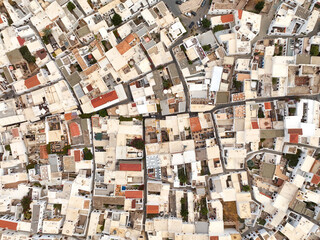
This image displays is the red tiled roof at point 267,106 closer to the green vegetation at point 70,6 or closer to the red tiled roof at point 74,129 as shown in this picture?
the red tiled roof at point 74,129

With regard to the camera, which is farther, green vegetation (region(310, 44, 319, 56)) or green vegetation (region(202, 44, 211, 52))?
green vegetation (region(202, 44, 211, 52))

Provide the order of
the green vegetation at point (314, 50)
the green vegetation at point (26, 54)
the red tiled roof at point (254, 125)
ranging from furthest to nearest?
the green vegetation at point (26, 54)
the red tiled roof at point (254, 125)
the green vegetation at point (314, 50)

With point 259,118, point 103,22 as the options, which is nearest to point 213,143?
point 259,118

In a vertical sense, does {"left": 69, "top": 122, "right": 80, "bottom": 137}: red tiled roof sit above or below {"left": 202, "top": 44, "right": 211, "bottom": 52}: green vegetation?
below

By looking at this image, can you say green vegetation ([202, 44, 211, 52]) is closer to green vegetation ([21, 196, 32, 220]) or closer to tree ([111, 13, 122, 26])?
tree ([111, 13, 122, 26])

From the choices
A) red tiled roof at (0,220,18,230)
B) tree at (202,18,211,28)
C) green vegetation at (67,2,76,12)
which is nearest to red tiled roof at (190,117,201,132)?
tree at (202,18,211,28)

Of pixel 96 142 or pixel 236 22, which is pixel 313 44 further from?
pixel 96 142

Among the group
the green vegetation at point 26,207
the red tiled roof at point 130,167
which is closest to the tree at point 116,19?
the red tiled roof at point 130,167
